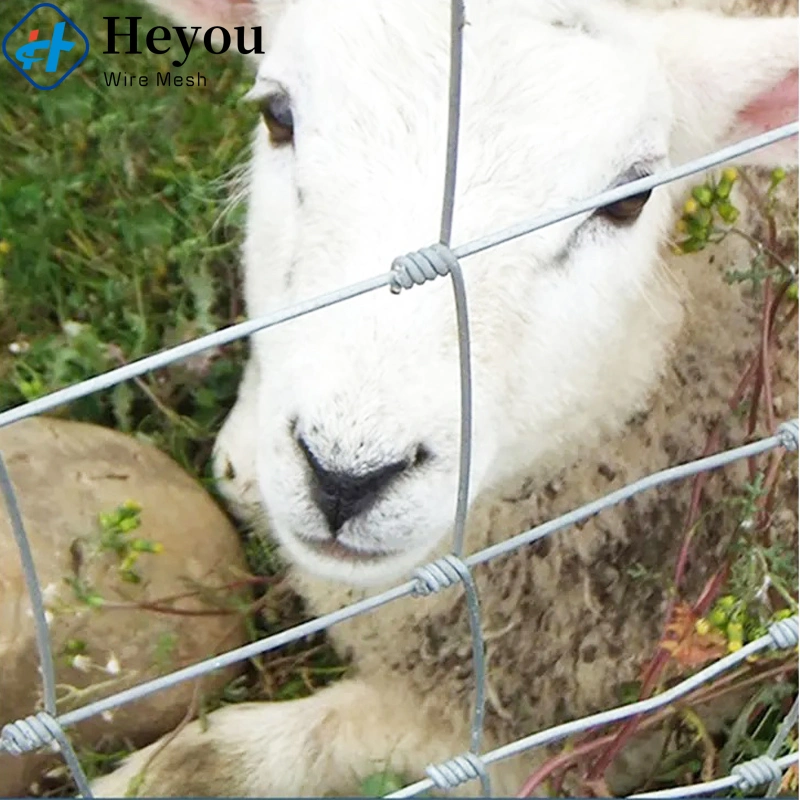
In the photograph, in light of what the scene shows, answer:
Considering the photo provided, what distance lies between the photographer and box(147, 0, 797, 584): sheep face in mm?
659

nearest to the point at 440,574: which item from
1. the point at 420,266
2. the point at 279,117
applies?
the point at 420,266

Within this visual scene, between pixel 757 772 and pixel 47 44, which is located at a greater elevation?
pixel 47 44

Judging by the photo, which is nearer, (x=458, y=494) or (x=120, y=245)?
(x=458, y=494)

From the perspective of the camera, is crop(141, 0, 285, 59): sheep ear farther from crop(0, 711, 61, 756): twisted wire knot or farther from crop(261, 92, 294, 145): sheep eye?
crop(0, 711, 61, 756): twisted wire knot

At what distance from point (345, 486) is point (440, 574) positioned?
7 centimetres

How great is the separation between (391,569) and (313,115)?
26 centimetres

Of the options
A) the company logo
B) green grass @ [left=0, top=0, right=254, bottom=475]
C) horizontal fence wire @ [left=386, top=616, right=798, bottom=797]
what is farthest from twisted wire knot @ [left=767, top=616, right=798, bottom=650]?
the company logo

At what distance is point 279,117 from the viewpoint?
749 mm

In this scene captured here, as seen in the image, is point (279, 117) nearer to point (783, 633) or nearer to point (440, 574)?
point (440, 574)

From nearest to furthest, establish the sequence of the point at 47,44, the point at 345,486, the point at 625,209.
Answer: the point at 345,486 → the point at 625,209 → the point at 47,44

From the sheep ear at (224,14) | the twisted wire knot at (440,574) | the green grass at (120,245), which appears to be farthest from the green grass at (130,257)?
the twisted wire knot at (440,574)

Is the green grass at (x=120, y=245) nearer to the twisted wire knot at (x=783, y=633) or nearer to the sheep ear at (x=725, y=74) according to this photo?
the sheep ear at (x=725, y=74)

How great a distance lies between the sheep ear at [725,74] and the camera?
770 millimetres

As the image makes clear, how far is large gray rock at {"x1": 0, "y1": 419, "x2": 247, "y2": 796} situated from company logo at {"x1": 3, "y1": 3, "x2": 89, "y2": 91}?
29 centimetres
